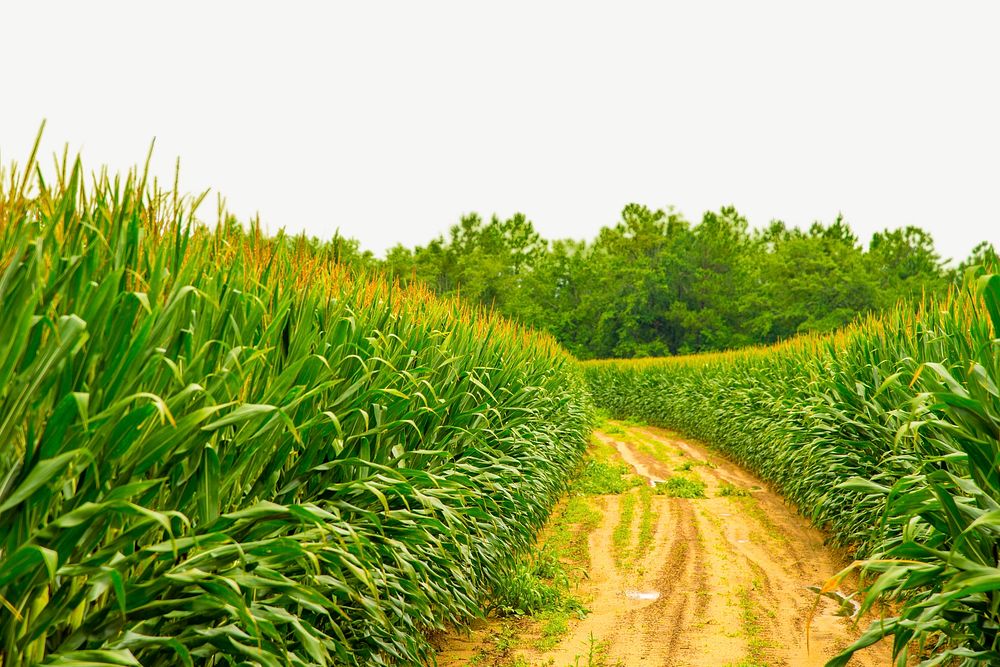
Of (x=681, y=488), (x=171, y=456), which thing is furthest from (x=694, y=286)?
(x=171, y=456)

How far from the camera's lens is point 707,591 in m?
6.38

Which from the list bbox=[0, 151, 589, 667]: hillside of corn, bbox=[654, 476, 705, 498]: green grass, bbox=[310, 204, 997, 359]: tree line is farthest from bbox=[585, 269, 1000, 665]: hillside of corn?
bbox=[310, 204, 997, 359]: tree line

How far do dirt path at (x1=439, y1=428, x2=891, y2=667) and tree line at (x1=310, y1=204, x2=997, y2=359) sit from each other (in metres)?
40.0

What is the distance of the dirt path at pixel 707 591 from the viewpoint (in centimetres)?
494

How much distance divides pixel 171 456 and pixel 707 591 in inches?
215

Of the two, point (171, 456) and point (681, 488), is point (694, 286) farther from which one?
point (171, 456)

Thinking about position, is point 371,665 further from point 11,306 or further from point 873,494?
point 873,494

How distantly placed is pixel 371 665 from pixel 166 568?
142cm

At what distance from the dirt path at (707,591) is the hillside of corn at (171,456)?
211 centimetres

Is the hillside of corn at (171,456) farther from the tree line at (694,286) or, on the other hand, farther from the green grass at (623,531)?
the tree line at (694,286)

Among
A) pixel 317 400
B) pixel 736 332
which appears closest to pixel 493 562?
pixel 317 400

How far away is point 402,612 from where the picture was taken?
3357 mm

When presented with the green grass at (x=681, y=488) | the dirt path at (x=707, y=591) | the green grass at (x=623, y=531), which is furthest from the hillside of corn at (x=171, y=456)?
the green grass at (x=681, y=488)

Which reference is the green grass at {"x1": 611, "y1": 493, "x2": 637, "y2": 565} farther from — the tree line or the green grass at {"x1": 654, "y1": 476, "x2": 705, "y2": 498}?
the tree line
